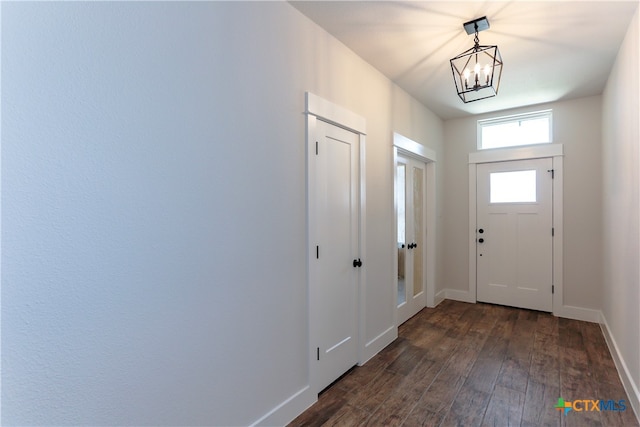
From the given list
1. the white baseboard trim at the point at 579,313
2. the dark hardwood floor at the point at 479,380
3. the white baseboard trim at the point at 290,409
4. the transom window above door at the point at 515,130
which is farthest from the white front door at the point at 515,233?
the white baseboard trim at the point at 290,409

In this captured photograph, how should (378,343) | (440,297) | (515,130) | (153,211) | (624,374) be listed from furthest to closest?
(440,297), (515,130), (378,343), (624,374), (153,211)

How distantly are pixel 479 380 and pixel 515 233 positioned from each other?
256cm

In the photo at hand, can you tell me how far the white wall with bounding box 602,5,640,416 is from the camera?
2.18 metres

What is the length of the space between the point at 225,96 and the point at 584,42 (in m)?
3.02

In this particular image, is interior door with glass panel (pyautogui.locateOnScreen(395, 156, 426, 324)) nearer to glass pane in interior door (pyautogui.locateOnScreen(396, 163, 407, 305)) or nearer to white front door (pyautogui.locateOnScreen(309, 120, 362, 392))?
glass pane in interior door (pyautogui.locateOnScreen(396, 163, 407, 305))

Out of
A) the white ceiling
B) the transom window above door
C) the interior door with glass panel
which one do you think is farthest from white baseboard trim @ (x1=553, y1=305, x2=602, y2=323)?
the white ceiling

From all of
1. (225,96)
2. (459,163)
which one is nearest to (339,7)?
(225,96)

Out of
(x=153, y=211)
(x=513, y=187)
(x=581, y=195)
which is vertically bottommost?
(x=153, y=211)

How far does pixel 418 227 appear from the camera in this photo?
427cm

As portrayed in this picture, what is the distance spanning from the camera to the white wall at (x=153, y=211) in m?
1.06

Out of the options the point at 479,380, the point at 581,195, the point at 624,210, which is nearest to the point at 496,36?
the point at 624,210

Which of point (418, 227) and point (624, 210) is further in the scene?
point (418, 227)

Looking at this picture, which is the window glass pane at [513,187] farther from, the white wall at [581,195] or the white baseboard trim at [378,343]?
the white baseboard trim at [378,343]

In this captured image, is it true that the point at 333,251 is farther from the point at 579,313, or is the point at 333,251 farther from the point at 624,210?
the point at 579,313
